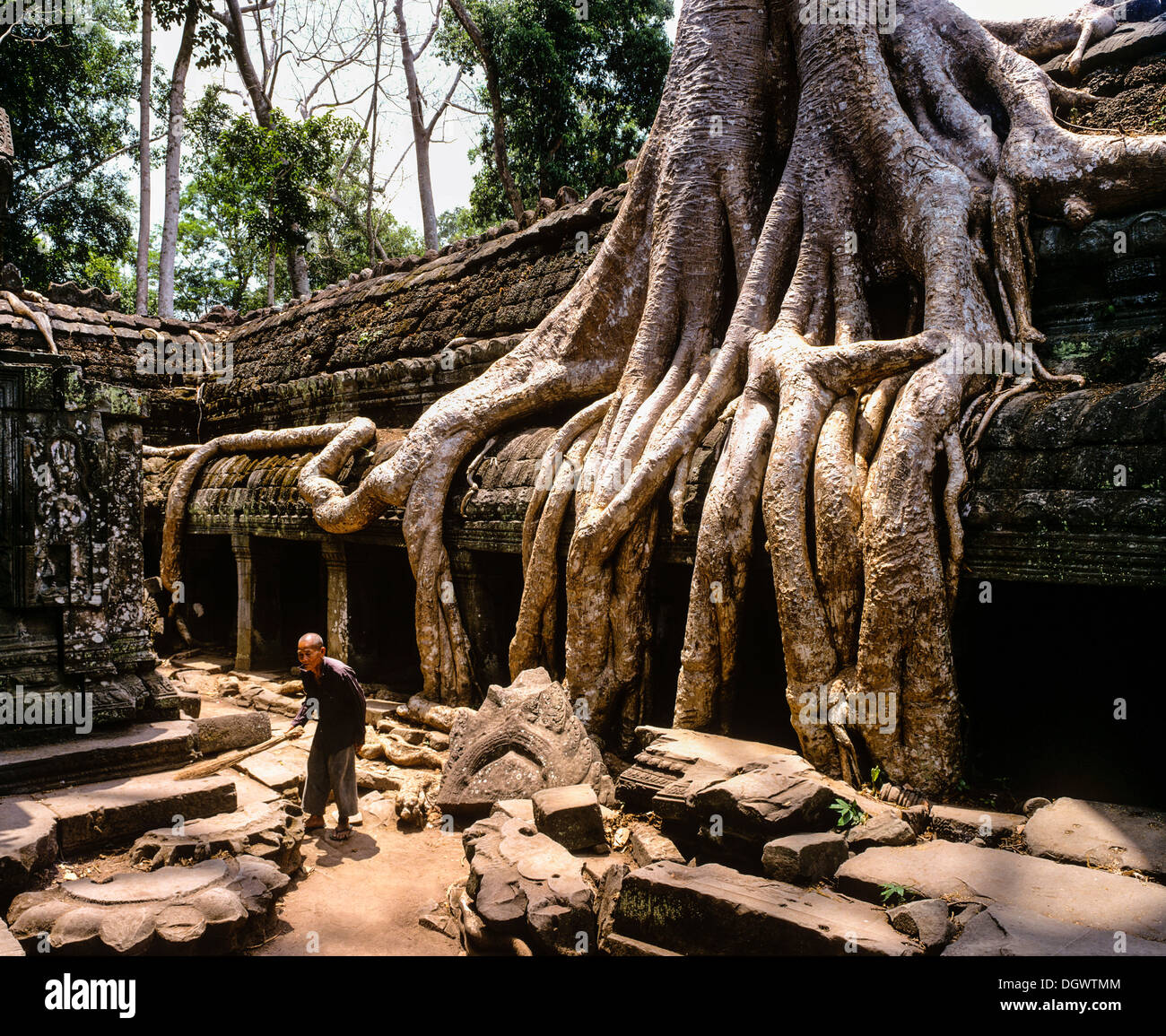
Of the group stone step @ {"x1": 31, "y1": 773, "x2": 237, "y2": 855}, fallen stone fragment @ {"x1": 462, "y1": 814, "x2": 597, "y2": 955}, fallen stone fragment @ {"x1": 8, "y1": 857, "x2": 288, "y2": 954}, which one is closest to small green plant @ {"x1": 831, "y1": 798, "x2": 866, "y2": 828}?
fallen stone fragment @ {"x1": 462, "y1": 814, "x2": 597, "y2": 955}

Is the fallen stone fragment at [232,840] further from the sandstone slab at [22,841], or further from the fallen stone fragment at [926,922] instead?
the fallen stone fragment at [926,922]

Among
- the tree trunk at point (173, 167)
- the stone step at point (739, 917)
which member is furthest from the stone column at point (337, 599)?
the tree trunk at point (173, 167)

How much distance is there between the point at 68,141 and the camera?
55.0 feet

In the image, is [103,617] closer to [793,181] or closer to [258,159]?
[793,181]

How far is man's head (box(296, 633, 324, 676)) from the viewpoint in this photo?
4305mm

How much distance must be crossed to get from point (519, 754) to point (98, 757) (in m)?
1.98

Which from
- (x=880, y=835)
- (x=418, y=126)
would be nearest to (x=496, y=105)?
(x=418, y=126)

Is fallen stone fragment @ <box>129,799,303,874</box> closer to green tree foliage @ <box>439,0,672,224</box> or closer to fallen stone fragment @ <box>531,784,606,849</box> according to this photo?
fallen stone fragment @ <box>531,784,606,849</box>

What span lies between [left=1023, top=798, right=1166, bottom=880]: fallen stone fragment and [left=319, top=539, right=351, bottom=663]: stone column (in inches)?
202

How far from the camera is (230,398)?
33.7 feet

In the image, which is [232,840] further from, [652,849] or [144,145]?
[144,145]

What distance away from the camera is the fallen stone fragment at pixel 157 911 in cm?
271

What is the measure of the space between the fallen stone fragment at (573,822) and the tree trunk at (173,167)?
13.3m

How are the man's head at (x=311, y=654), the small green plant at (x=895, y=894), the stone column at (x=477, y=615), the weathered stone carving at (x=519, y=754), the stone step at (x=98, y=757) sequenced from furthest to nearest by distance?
the stone column at (x=477, y=615)
the man's head at (x=311, y=654)
the weathered stone carving at (x=519, y=754)
the stone step at (x=98, y=757)
the small green plant at (x=895, y=894)
